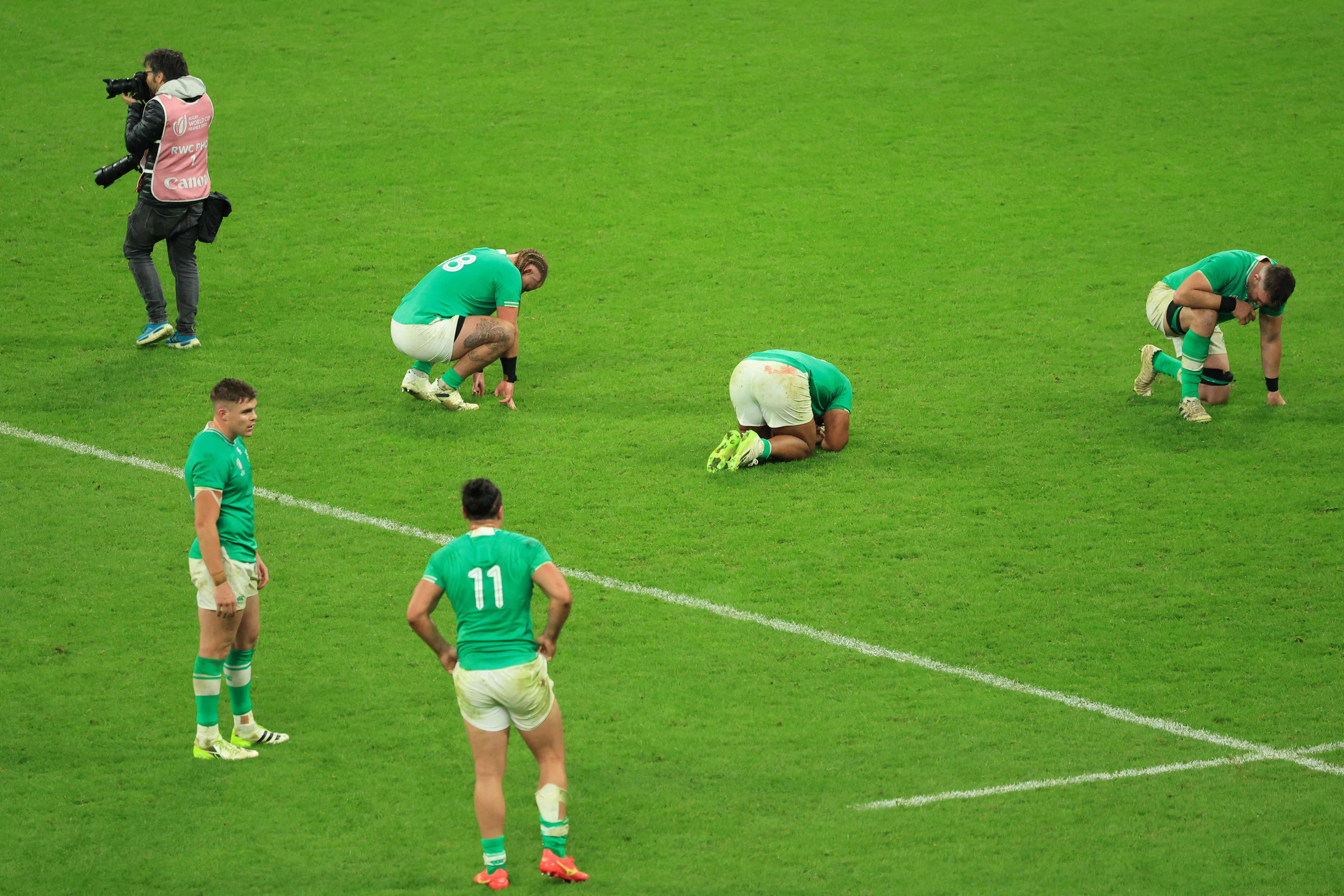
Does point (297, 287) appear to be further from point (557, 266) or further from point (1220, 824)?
point (1220, 824)

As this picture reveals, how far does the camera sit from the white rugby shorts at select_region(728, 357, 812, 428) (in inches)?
397

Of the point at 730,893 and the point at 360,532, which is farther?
the point at 360,532

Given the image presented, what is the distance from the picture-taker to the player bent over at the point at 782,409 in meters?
10.1


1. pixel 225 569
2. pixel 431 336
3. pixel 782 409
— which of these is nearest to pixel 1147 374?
pixel 782 409

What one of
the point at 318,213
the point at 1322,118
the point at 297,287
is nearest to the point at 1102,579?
the point at 297,287

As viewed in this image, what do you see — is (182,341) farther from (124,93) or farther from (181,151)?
(124,93)

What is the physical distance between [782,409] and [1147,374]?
11.7 ft

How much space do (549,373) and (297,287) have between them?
3.63 metres

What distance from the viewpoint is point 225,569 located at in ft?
21.4

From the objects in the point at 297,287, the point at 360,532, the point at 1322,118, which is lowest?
the point at 360,532

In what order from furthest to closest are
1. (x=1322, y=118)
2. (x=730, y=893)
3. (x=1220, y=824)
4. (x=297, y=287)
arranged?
1. (x=1322, y=118)
2. (x=297, y=287)
3. (x=1220, y=824)
4. (x=730, y=893)

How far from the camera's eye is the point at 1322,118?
1842 cm

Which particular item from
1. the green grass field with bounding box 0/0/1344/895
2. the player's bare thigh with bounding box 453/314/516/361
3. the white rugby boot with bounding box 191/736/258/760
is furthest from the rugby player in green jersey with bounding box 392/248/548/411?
the white rugby boot with bounding box 191/736/258/760

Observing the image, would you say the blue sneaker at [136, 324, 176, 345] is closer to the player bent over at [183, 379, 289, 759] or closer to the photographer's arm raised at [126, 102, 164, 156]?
the photographer's arm raised at [126, 102, 164, 156]
